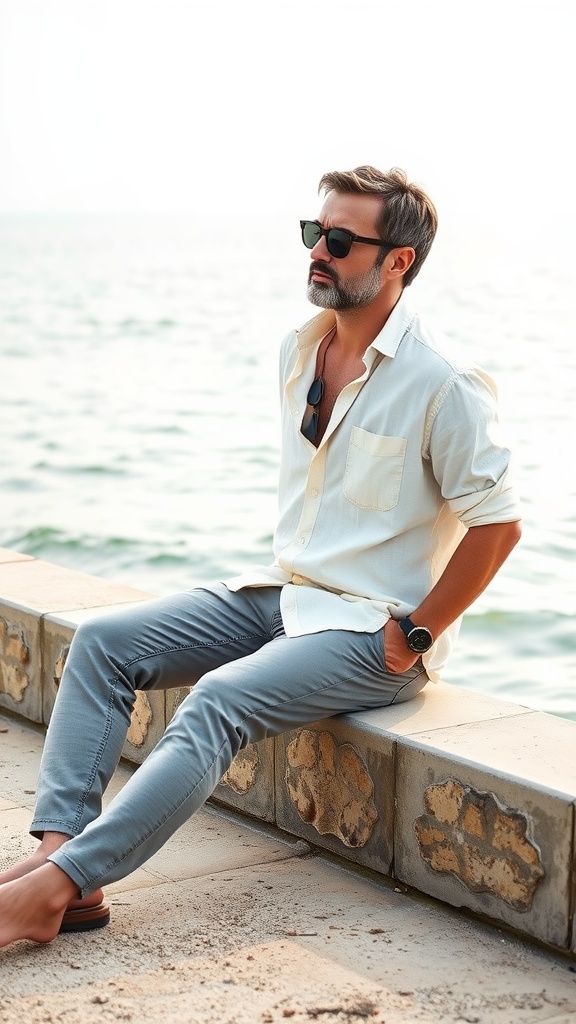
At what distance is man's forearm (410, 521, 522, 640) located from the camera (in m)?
3.29

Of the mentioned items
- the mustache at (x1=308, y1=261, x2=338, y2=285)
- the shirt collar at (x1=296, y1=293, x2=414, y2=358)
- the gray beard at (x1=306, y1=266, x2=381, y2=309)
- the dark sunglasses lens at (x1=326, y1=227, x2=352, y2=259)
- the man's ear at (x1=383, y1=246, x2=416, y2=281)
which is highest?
the dark sunglasses lens at (x1=326, y1=227, x2=352, y2=259)

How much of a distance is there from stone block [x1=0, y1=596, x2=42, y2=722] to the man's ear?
5.54 ft

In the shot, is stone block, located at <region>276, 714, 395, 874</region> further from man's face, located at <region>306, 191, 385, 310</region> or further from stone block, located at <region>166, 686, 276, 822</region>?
man's face, located at <region>306, 191, 385, 310</region>

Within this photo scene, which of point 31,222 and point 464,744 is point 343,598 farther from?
point 31,222

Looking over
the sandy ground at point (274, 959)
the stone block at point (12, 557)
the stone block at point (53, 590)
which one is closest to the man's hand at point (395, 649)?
the sandy ground at point (274, 959)

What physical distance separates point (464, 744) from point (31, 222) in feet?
450

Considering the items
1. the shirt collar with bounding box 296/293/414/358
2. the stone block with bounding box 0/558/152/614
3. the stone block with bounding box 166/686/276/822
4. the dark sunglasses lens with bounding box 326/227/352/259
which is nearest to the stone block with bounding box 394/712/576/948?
the stone block with bounding box 166/686/276/822

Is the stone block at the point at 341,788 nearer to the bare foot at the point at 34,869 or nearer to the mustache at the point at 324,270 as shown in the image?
the bare foot at the point at 34,869

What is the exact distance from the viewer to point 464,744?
316 cm

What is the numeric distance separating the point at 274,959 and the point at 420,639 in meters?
0.83

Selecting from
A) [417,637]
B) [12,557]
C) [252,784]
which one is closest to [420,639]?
[417,637]

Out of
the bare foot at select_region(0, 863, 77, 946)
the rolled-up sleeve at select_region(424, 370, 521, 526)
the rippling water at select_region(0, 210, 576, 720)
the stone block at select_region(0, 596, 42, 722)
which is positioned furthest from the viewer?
the rippling water at select_region(0, 210, 576, 720)

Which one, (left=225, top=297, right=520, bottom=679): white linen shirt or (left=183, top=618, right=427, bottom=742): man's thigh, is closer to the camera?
(left=183, top=618, right=427, bottom=742): man's thigh

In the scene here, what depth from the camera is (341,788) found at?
342 cm
